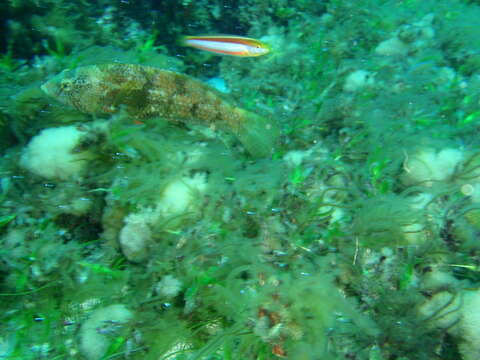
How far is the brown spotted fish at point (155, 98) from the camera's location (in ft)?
9.80

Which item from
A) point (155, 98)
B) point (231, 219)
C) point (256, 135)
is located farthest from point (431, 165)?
point (155, 98)

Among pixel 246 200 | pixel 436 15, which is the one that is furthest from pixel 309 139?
pixel 436 15

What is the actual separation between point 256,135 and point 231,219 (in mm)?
1166

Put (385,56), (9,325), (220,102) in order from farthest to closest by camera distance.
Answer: (385,56) → (220,102) → (9,325)

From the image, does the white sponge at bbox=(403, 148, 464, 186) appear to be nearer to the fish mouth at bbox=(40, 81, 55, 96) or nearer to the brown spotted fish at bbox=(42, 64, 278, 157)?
the brown spotted fish at bbox=(42, 64, 278, 157)

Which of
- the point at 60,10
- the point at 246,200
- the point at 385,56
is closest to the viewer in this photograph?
the point at 246,200

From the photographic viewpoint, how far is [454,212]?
2303 mm

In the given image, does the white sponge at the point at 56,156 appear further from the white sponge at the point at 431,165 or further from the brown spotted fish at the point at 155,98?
the white sponge at the point at 431,165

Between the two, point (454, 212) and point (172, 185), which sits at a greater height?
point (454, 212)

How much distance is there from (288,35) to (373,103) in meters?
3.23

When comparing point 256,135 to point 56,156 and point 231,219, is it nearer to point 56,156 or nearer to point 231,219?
point 231,219

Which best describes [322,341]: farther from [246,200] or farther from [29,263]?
[29,263]

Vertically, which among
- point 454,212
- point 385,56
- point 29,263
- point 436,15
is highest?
point 436,15

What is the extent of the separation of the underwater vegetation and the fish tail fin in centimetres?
2
